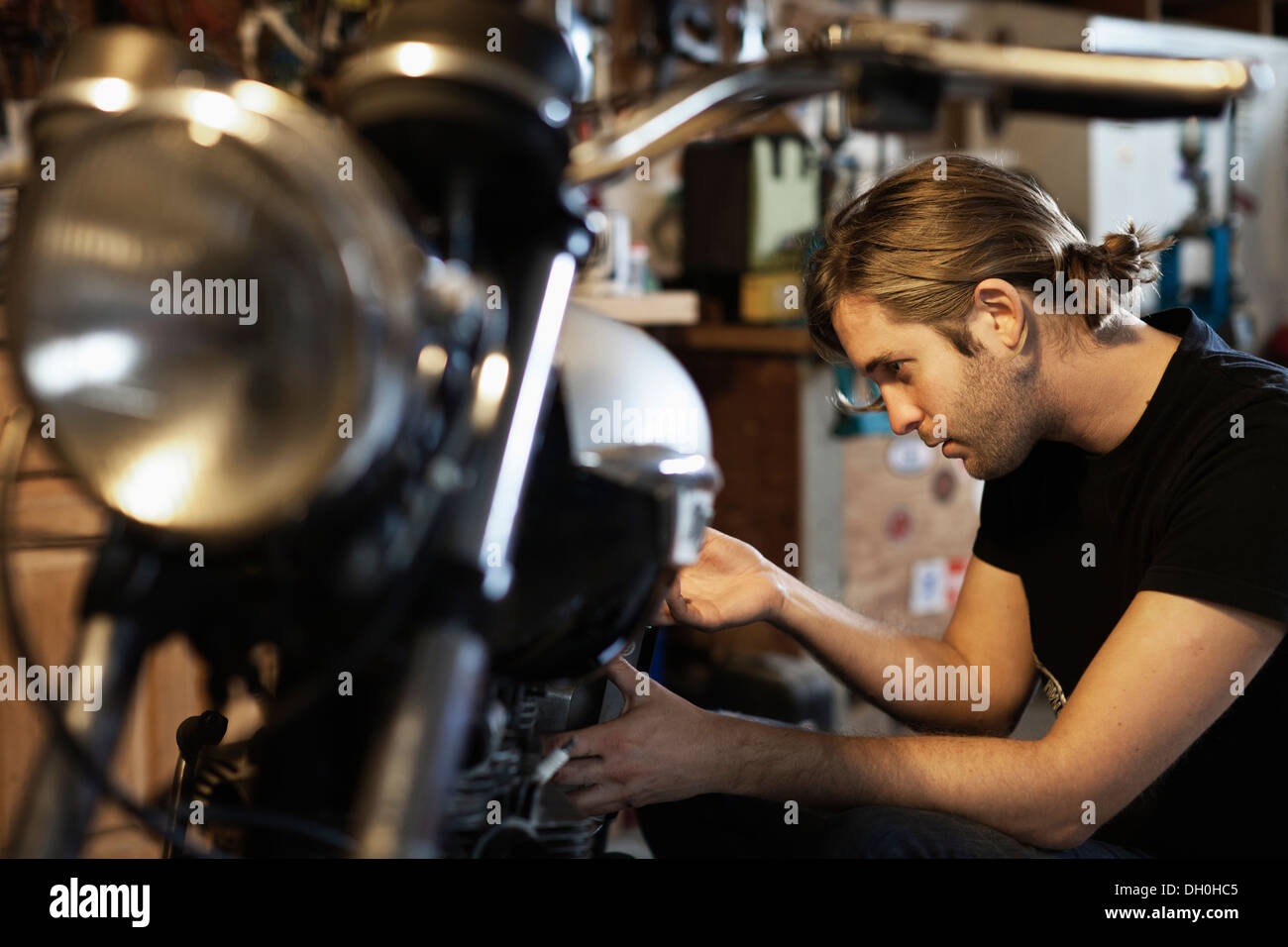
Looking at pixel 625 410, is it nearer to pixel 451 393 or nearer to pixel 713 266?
pixel 451 393

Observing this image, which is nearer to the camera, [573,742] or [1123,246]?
[573,742]

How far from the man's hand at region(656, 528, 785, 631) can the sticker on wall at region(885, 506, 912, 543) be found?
1.63 metres

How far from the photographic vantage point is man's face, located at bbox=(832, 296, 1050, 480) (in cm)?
118

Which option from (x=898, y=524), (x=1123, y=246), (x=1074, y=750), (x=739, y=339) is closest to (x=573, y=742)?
(x=1074, y=750)

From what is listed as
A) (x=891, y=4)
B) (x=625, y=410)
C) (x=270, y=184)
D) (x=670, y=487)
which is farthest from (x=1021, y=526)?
(x=891, y=4)

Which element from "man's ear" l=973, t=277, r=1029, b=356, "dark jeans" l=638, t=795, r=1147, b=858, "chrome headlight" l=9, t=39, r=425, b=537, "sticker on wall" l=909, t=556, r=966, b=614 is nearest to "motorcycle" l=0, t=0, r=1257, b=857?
"chrome headlight" l=9, t=39, r=425, b=537

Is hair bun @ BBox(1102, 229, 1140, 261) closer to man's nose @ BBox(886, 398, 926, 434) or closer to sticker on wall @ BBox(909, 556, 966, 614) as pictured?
man's nose @ BBox(886, 398, 926, 434)

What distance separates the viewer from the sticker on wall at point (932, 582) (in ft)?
9.51

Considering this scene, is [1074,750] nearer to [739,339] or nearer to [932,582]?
[739,339]

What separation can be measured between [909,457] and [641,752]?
80.7 inches

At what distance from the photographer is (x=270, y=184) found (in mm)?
503

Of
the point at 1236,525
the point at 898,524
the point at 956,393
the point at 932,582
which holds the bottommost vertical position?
the point at 932,582

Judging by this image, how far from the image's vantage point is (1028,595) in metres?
1.28

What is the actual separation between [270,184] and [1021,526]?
0.99 m
